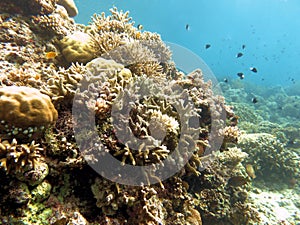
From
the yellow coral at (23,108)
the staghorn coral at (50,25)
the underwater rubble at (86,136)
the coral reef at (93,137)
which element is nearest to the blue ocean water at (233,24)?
the staghorn coral at (50,25)

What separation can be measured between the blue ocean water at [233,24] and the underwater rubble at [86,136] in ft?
236

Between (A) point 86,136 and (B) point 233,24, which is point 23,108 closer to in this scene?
(A) point 86,136

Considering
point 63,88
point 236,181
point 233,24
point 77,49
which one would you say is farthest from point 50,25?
point 233,24

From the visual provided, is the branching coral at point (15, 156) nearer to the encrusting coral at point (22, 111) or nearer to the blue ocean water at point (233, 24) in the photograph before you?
the encrusting coral at point (22, 111)

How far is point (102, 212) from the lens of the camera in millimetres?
2830

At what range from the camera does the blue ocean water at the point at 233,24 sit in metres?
85.8

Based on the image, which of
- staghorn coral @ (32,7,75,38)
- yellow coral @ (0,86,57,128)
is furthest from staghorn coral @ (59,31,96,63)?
yellow coral @ (0,86,57,128)

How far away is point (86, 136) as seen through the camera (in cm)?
293

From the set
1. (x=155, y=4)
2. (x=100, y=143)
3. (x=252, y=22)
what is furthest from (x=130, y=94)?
(x=252, y=22)

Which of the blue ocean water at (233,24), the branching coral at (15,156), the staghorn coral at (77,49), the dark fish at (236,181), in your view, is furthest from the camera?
the blue ocean water at (233,24)

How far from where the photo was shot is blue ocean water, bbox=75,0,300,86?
85750mm

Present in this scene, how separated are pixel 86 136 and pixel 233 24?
141 m

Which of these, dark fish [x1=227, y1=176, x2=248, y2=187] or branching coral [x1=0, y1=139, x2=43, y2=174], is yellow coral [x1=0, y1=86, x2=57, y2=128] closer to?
branching coral [x1=0, y1=139, x2=43, y2=174]

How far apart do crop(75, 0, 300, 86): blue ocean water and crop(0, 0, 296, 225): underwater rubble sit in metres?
72.1
